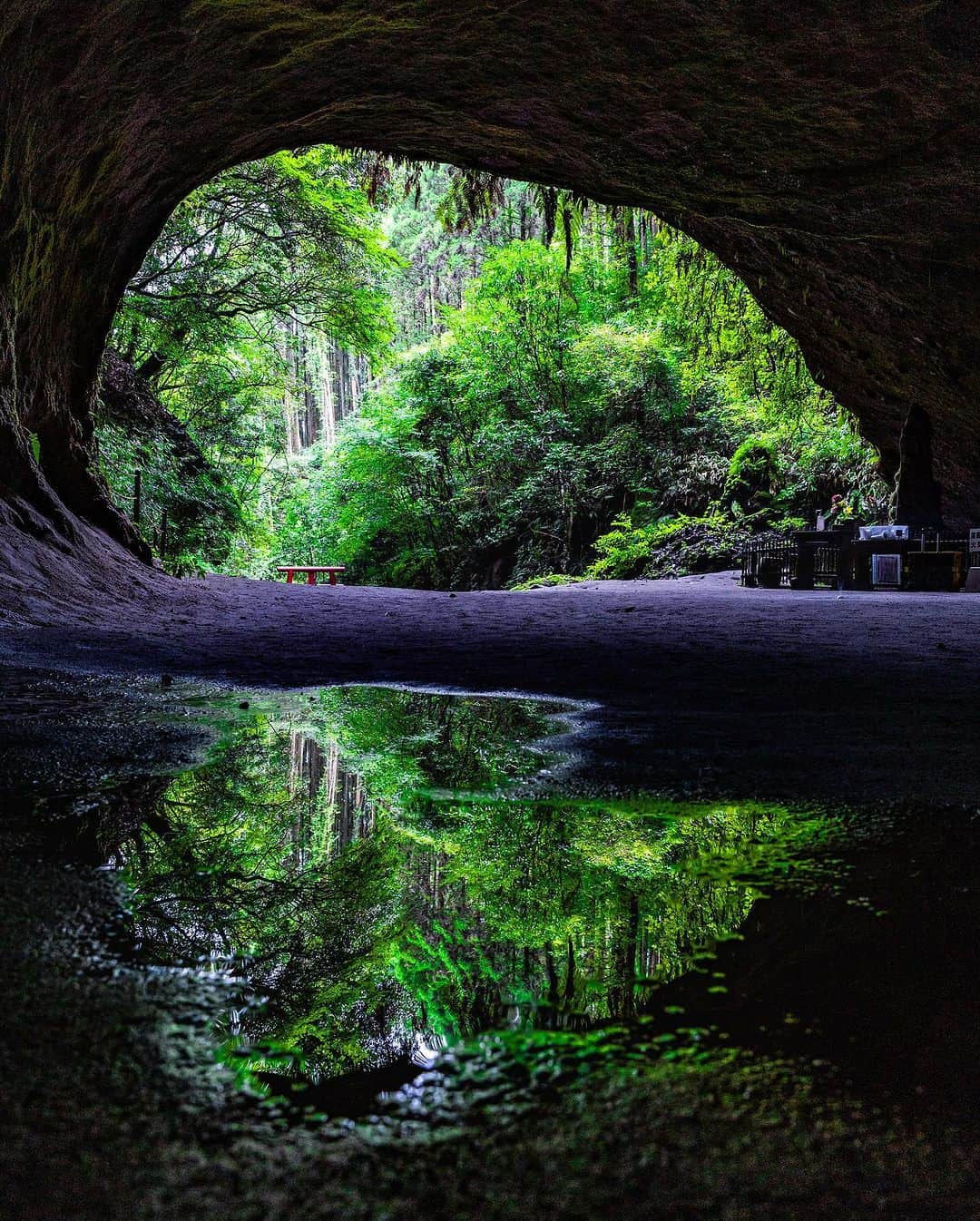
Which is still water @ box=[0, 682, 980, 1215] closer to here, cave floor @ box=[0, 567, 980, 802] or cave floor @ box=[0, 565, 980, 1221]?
Answer: cave floor @ box=[0, 565, 980, 1221]

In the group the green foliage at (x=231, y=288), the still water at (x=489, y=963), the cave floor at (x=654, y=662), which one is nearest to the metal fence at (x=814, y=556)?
the cave floor at (x=654, y=662)

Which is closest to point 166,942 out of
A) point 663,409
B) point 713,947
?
point 713,947

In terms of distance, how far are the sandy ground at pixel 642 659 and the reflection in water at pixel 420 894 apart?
0.47m

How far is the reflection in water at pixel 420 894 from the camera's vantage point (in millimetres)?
1206

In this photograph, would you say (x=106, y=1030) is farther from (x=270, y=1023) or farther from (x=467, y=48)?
(x=467, y=48)

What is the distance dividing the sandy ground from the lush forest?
4.65 m

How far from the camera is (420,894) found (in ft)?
5.41

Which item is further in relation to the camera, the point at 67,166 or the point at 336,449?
the point at 336,449

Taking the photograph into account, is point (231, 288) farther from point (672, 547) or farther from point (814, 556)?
point (672, 547)

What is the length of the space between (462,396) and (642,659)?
29.7 m

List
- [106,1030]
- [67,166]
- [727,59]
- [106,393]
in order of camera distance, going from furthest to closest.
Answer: [106,393], [67,166], [727,59], [106,1030]

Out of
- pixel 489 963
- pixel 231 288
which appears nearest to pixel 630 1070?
pixel 489 963

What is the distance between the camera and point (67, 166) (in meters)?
7.46

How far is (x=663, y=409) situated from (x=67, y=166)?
23.1 meters
